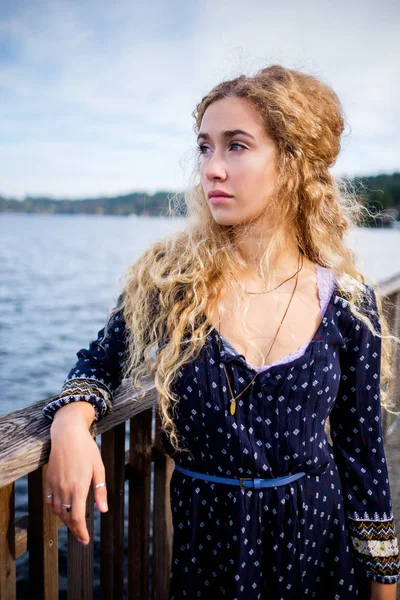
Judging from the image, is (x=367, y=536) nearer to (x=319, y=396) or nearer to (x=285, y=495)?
(x=285, y=495)

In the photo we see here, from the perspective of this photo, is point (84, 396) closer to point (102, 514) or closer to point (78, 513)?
point (78, 513)

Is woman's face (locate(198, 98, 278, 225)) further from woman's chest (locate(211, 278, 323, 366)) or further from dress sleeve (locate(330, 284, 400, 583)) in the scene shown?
dress sleeve (locate(330, 284, 400, 583))

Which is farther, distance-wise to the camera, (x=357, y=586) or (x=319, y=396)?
Result: (x=357, y=586)

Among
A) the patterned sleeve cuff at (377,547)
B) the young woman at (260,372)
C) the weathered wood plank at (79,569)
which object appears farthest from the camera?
the weathered wood plank at (79,569)

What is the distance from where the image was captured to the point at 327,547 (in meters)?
1.42

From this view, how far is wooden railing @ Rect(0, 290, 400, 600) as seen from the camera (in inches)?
47.0

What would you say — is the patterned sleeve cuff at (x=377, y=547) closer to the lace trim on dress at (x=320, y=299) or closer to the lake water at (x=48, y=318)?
the lace trim on dress at (x=320, y=299)

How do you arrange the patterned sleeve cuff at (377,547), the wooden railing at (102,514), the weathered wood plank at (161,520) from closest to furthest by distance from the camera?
1. the wooden railing at (102,514)
2. the patterned sleeve cuff at (377,547)
3. the weathered wood plank at (161,520)

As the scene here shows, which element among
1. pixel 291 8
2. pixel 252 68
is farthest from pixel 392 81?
pixel 252 68

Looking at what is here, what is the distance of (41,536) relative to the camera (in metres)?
1.37

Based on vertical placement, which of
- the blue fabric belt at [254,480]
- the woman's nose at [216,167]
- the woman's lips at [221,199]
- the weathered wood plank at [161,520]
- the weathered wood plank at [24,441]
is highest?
the woman's nose at [216,167]

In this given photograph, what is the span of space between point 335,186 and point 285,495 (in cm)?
101

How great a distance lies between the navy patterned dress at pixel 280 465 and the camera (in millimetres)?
1289

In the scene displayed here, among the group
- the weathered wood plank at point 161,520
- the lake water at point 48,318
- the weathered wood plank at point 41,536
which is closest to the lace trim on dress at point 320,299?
the lake water at point 48,318
